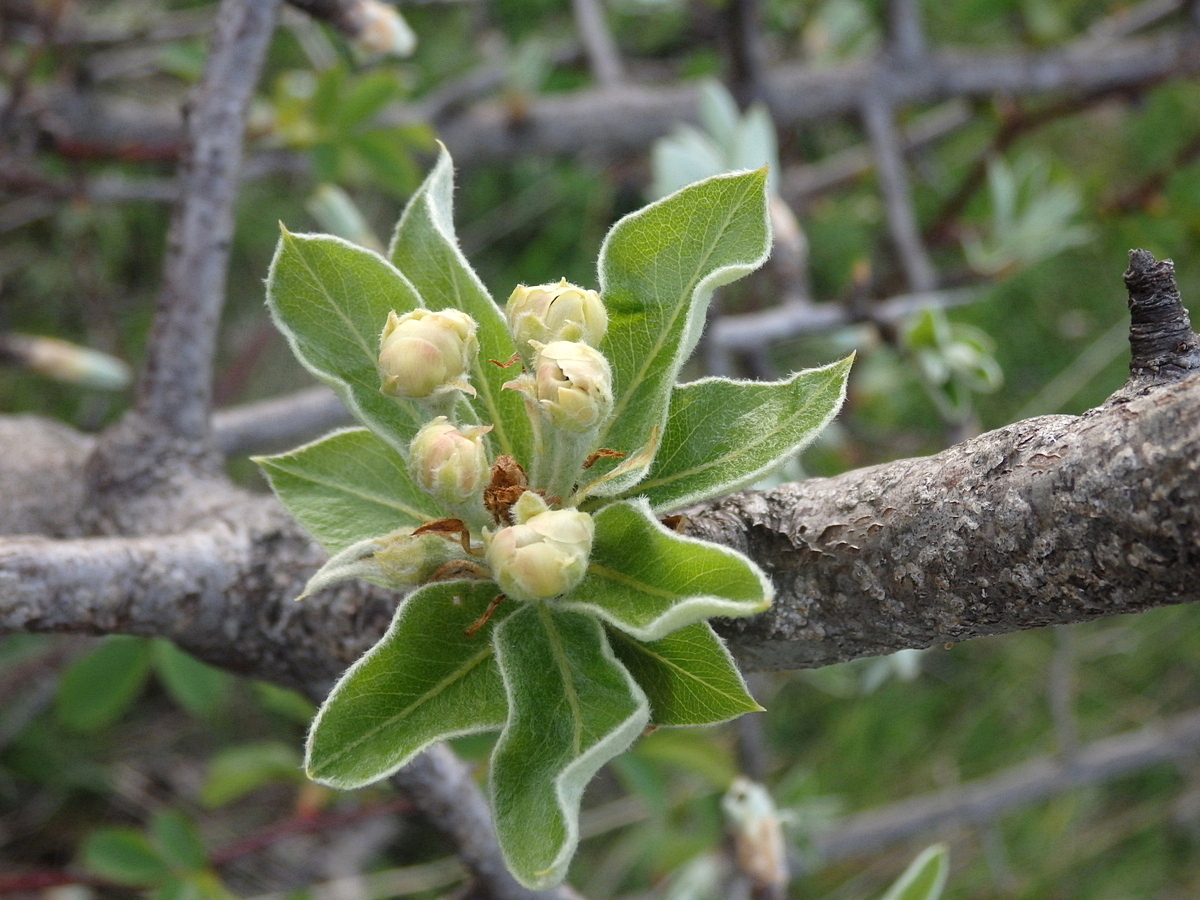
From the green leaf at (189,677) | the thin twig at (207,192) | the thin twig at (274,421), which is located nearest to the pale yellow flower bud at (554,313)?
the thin twig at (207,192)

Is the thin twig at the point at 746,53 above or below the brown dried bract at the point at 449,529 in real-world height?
above

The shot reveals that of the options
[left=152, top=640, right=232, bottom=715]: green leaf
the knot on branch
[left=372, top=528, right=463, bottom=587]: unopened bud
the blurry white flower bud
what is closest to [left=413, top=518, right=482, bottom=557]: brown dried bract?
[left=372, top=528, right=463, bottom=587]: unopened bud

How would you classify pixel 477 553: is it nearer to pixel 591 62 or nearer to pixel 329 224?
pixel 329 224

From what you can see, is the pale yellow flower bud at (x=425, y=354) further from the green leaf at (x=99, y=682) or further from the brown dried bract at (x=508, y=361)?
the green leaf at (x=99, y=682)

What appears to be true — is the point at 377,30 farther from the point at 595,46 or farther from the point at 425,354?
the point at 595,46

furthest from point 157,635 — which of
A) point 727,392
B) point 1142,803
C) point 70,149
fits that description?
point 1142,803

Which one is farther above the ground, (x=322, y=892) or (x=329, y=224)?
(x=329, y=224)

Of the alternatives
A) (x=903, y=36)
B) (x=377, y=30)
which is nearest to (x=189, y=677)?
(x=377, y=30)
